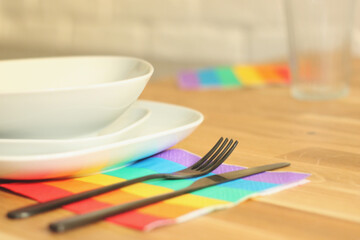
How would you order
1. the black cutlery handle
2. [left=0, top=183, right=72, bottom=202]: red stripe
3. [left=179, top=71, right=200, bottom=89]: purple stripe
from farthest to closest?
[left=179, top=71, right=200, bottom=89]: purple stripe, [left=0, top=183, right=72, bottom=202]: red stripe, the black cutlery handle

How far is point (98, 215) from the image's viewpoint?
495 mm

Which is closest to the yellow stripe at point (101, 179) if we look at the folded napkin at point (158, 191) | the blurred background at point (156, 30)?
the folded napkin at point (158, 191)

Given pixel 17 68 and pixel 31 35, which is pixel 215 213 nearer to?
pixel 17 68

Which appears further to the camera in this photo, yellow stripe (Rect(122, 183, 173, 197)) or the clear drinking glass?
the clear drinking glass

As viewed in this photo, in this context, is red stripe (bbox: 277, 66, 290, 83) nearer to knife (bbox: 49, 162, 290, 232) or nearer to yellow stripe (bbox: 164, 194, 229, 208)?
knife (bbox: 49, 162, 290, 232)

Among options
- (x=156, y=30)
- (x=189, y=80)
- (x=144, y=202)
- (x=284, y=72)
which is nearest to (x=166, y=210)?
(x=144, y=202)

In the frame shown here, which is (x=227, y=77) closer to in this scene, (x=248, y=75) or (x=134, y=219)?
(x=248, y=75)

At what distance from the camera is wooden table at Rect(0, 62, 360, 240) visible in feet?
1.60

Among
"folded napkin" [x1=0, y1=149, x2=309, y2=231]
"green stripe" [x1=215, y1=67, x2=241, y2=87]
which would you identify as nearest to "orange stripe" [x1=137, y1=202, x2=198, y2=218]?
"folded napkin" [x1=0, y1=149, x2=309, y2=231]

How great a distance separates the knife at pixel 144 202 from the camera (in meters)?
0.48

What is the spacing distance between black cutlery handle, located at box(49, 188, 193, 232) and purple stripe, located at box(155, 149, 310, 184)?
110 mm

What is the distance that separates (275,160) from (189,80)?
2.11 feet

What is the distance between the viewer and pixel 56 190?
593 millimetres

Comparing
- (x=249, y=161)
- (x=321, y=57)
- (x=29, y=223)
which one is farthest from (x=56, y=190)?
(x=321, y=57)
